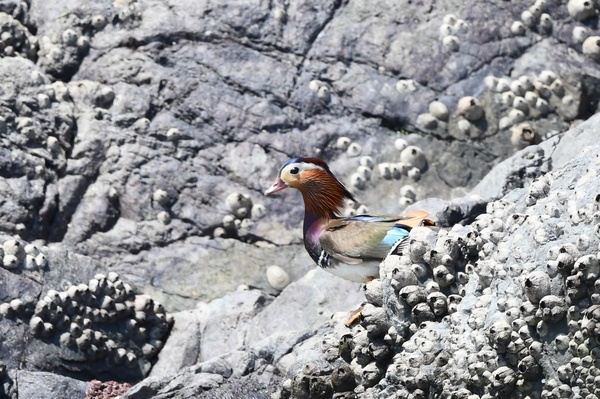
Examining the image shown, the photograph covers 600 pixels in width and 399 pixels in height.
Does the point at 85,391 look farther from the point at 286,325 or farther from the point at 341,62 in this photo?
the point at 341,62

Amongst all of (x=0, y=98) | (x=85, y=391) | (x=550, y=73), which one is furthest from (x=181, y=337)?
(x=550, y=73)

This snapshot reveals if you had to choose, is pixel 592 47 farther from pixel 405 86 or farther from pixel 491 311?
pixel 491 311

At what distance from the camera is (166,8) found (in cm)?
1227

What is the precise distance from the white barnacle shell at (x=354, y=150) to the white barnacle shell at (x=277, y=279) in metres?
1.55

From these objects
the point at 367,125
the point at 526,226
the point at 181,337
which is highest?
the point at 526,226

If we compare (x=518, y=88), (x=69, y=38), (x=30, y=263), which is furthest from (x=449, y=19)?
(x=30, y=263)

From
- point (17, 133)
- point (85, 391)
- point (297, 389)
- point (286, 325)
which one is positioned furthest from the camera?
point (17, 133)

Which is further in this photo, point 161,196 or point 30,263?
point 161,196

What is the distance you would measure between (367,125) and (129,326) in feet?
11.2

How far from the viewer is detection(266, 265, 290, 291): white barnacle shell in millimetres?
10891

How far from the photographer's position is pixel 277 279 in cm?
1089

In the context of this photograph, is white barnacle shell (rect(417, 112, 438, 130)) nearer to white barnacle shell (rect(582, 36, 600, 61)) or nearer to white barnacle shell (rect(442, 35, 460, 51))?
white barnacle shell (rect(442, 35, 460, 51))

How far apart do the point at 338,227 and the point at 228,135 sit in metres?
2.73

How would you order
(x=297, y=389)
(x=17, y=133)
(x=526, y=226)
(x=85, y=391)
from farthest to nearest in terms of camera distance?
(x=17, y=133) < (x=85, y=391) < (x=297, y=389) < (x=526, y=226)
